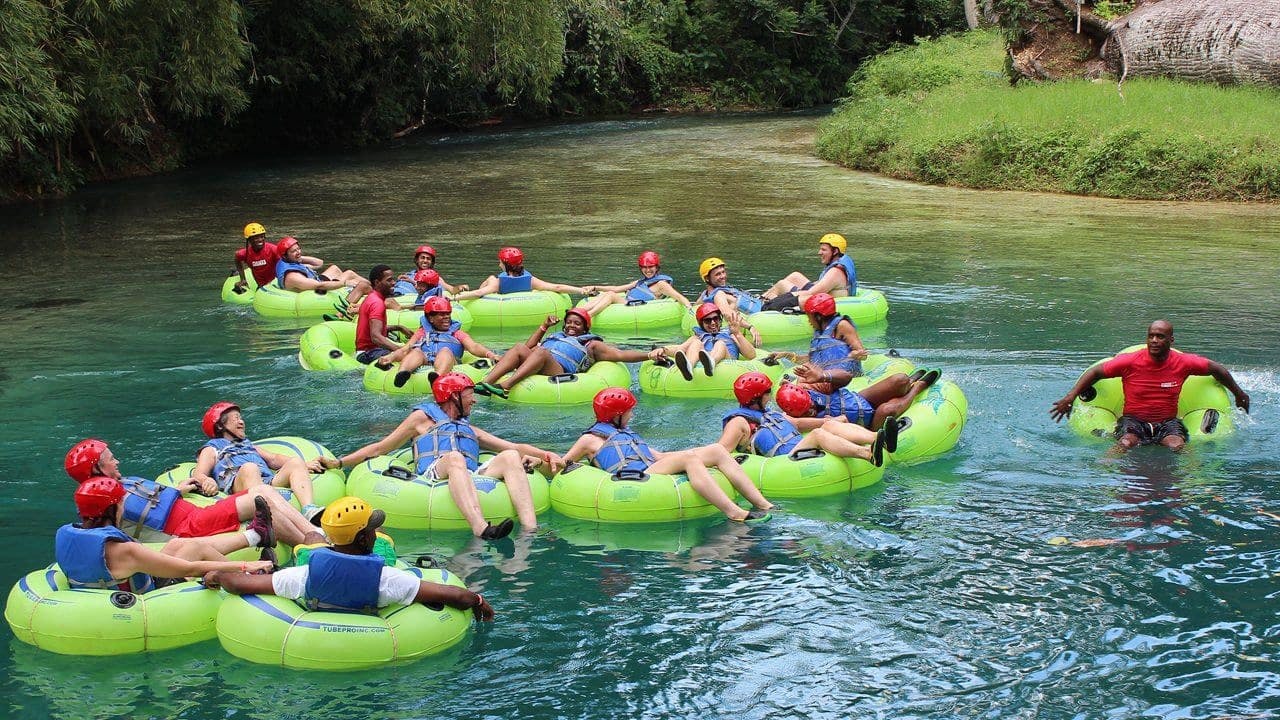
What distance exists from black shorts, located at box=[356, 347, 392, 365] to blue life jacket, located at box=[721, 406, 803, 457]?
4654 millimetres

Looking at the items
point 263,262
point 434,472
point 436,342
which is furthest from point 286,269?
point 434,472

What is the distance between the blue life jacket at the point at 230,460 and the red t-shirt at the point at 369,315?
407 cm

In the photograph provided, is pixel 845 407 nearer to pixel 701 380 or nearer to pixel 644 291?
pixel 701 380

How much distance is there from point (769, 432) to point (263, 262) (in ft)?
28.6

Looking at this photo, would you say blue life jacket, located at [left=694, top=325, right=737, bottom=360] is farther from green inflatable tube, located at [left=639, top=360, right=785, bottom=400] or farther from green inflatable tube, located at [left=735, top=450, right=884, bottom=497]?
green inflatable tube, located at [left=735, top=450, right=884, bottom=497]

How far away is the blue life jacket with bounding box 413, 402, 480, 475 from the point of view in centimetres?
894

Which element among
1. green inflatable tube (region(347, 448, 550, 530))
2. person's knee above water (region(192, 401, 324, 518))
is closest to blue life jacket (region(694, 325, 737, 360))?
green inflatable tube (region(347, 448, 550, 530))

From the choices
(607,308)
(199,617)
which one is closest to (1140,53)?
(607,308)

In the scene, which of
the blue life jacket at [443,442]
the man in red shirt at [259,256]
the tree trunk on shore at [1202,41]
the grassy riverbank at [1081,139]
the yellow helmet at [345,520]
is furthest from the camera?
the tree trunk on shore at [1202,41]

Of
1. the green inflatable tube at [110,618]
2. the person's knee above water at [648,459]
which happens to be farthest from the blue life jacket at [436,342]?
the green inflatable tube at [110,618]

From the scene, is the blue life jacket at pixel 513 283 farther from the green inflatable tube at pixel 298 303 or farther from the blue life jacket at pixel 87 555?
the blue life jacket at pixel 87 555

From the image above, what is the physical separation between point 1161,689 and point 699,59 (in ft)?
124

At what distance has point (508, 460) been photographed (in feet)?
29.0

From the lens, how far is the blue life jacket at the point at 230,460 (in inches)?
332
